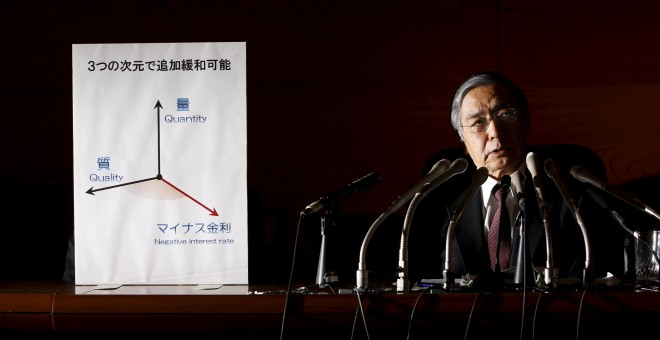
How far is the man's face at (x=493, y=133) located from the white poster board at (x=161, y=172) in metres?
0.91

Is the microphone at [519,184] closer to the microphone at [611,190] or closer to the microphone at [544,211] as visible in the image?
the microphone at [544,211]

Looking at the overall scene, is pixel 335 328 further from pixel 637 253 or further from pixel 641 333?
pixel 637 253

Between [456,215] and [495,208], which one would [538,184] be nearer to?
[456,215]

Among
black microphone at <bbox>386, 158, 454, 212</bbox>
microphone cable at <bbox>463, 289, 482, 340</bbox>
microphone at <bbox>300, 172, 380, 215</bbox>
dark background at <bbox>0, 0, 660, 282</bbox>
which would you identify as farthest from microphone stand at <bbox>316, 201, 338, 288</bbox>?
→ dark background at <bbox>0, 0, 660, 282</bbox>

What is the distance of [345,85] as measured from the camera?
3119 millimetres

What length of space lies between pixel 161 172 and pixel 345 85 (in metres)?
1.22

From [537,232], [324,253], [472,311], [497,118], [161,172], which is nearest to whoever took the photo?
[472,311]

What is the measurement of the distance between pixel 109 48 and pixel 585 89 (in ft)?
6.37

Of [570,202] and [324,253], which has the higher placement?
[570,202]

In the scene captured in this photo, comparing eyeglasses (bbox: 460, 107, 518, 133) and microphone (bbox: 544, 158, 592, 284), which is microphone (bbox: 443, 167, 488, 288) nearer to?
microphone (bbox: 544, 158, 592, 284)

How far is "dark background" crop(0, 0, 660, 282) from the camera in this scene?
309 centimetres

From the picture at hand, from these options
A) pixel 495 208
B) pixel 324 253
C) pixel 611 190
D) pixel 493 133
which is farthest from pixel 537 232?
pixel 324 253

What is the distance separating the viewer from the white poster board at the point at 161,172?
2055mm

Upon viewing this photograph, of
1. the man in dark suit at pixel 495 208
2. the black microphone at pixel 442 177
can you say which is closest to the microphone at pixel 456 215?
the black microphone at pixel 442 177
